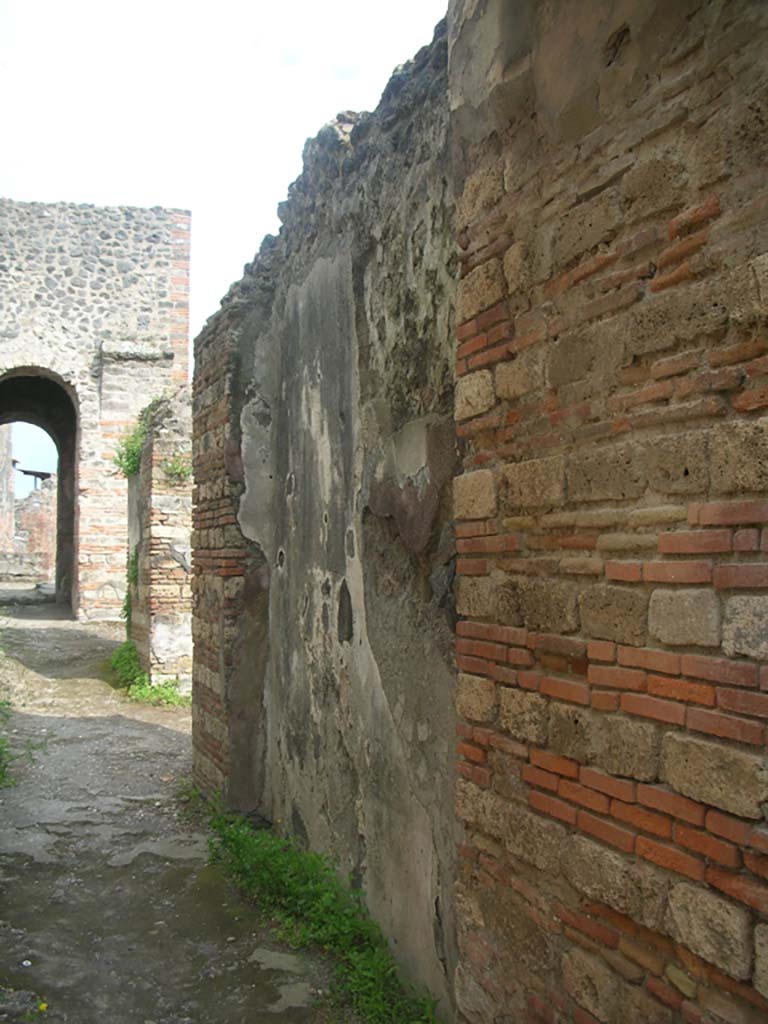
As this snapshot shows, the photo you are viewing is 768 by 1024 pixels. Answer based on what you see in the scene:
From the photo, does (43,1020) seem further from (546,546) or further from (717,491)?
(717,491)

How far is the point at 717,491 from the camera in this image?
1.60 m

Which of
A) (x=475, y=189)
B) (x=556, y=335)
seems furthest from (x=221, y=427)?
(x=556, y=335)

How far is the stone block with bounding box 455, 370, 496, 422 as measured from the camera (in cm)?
230

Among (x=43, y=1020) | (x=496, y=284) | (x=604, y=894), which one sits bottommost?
(x=43, y=1020)

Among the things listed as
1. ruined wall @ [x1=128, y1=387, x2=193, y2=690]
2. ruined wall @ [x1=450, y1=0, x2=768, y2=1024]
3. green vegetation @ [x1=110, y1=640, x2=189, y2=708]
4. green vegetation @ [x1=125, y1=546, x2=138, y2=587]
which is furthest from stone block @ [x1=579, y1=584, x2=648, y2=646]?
green vegetation @ [x1=125, y1=546, x2=138, y2=587]

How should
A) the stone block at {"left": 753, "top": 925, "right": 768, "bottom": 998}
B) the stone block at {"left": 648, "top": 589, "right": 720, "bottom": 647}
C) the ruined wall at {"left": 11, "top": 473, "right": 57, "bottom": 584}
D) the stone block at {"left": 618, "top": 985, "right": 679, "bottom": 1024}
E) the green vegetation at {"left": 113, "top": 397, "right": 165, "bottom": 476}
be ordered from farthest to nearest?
the ruined wall at {"left": 11, "top": 473, "right": 57, "bottom": 584}
the green vegetation at {"left": 113, "top": 397, "right": 165, "bottom": 476}
the stone block at {"left": 618, "top": 985, "right": 679, "bottom": 1024}
the stone block at {"left": 648, "top": 589, "right": 720, "bottom": 647}
the stone block at {"left": 753, "top": 925, "right": 768, "bottom": 998}

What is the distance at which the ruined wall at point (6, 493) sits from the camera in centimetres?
2980

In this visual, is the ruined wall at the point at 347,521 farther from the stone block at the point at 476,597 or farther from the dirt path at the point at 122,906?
the dirt path at the point at 122,906

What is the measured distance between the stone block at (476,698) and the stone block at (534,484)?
18.7 inches

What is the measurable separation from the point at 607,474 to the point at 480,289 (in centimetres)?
73

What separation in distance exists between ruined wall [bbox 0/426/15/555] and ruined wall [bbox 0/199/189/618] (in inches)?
658

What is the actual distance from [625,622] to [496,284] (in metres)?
0.97

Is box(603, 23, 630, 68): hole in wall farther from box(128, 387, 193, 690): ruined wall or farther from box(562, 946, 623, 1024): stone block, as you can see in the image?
box(128, 387, 193, 690): ruined wall

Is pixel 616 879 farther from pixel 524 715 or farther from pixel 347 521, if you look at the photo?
pixel 347 521
